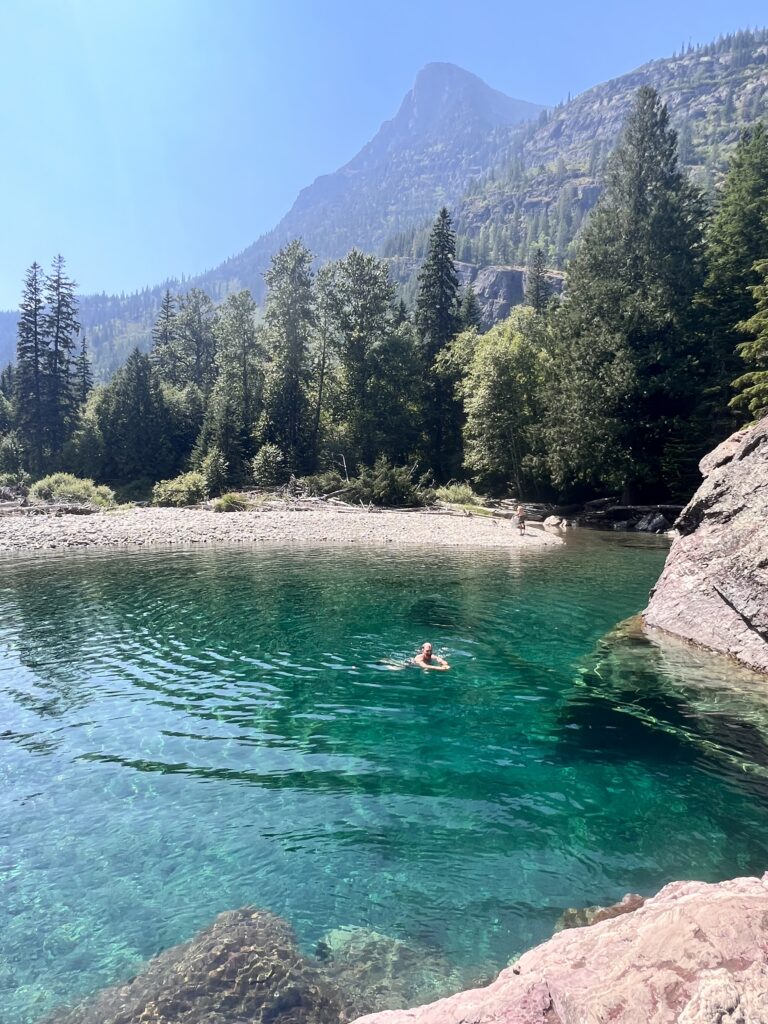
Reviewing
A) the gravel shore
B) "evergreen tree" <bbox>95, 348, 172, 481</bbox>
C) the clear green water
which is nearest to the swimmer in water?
the clear green water

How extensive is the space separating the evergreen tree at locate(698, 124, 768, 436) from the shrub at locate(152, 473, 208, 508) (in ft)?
126

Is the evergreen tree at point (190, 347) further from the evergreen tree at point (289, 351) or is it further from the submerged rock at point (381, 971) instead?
the submerged rock at point (381, 971)

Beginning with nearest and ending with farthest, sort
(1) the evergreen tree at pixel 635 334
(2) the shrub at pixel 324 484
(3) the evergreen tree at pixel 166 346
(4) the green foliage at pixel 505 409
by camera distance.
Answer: (1) the evergreen tree at pixel 635 334 < (4) the green foliage at pixel 505 409 < (2) the shrub at pixel 324 484 < (3) the evergreen tree at pixel 166 346

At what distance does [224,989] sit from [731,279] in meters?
45.0

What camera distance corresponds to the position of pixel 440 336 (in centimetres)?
6066

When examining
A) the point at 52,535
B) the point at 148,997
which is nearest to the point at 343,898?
the point at 148,997

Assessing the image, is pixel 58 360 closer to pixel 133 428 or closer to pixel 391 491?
pixel 133 428

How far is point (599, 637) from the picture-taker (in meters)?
15.9

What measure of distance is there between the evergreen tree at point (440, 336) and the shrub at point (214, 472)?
19.8 m

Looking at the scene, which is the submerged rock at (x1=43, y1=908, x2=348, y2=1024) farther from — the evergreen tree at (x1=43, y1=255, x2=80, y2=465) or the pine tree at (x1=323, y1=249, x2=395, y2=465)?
the evergreen tree at (x1=43, y1=255, x2=80, y2=465)

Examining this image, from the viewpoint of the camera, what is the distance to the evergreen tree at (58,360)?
6769cm

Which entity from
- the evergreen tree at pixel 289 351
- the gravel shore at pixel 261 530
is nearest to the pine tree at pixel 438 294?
the evergreen tree at pixel 289 351

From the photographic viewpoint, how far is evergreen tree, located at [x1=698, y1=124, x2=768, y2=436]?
123ft

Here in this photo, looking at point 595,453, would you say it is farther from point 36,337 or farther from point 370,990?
point 36,337
